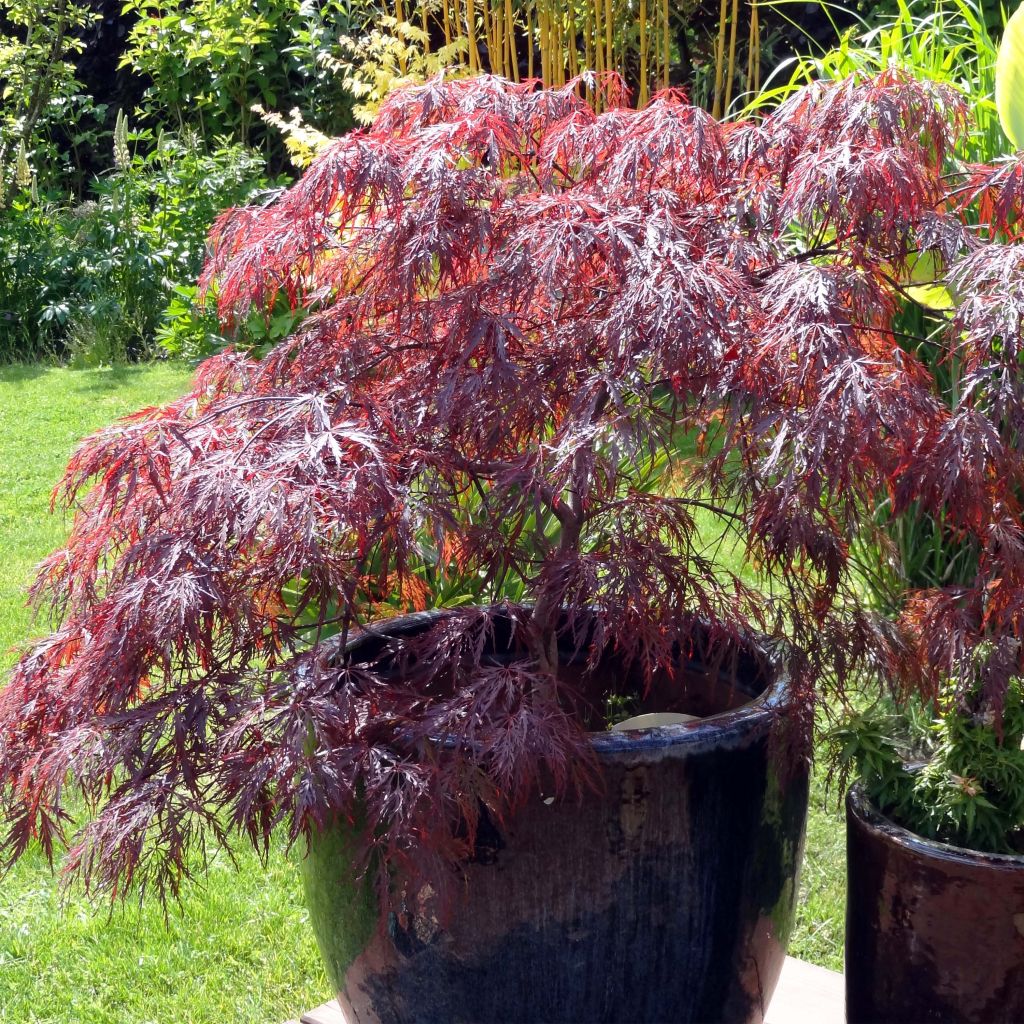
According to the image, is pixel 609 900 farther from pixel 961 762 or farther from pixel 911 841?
pixel 961 762

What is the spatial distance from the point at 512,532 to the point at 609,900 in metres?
0.48

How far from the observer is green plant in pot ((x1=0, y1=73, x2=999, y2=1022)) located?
4.42ft

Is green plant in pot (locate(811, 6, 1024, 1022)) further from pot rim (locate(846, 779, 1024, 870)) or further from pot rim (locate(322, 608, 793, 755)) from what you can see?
pot rim (locate(322, 608, 793, 755))

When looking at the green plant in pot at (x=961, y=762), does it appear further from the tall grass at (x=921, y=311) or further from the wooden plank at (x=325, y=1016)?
the wooden plank at (x=325, y=1016)

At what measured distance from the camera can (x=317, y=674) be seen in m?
1.42

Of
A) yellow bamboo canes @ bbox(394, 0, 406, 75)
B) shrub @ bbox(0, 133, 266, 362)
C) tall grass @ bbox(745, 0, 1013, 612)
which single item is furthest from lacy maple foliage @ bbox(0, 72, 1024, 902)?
shrub @ bbox(0, 133, 266, 362)

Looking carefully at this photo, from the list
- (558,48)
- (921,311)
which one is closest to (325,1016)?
(921,311)

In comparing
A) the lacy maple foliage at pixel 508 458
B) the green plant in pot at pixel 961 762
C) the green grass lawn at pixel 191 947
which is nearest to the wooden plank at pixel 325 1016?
the green grass lawn at pixel 191 947

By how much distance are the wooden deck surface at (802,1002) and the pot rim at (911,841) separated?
0.42m

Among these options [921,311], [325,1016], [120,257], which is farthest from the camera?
[120,257]

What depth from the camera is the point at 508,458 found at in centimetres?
151

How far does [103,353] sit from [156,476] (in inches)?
217

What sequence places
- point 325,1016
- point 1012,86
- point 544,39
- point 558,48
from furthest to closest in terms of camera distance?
1. point 544,39
2. point 558,48
3. point 1012,86
4. point 325,1016

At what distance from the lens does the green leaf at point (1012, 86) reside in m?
2.26
